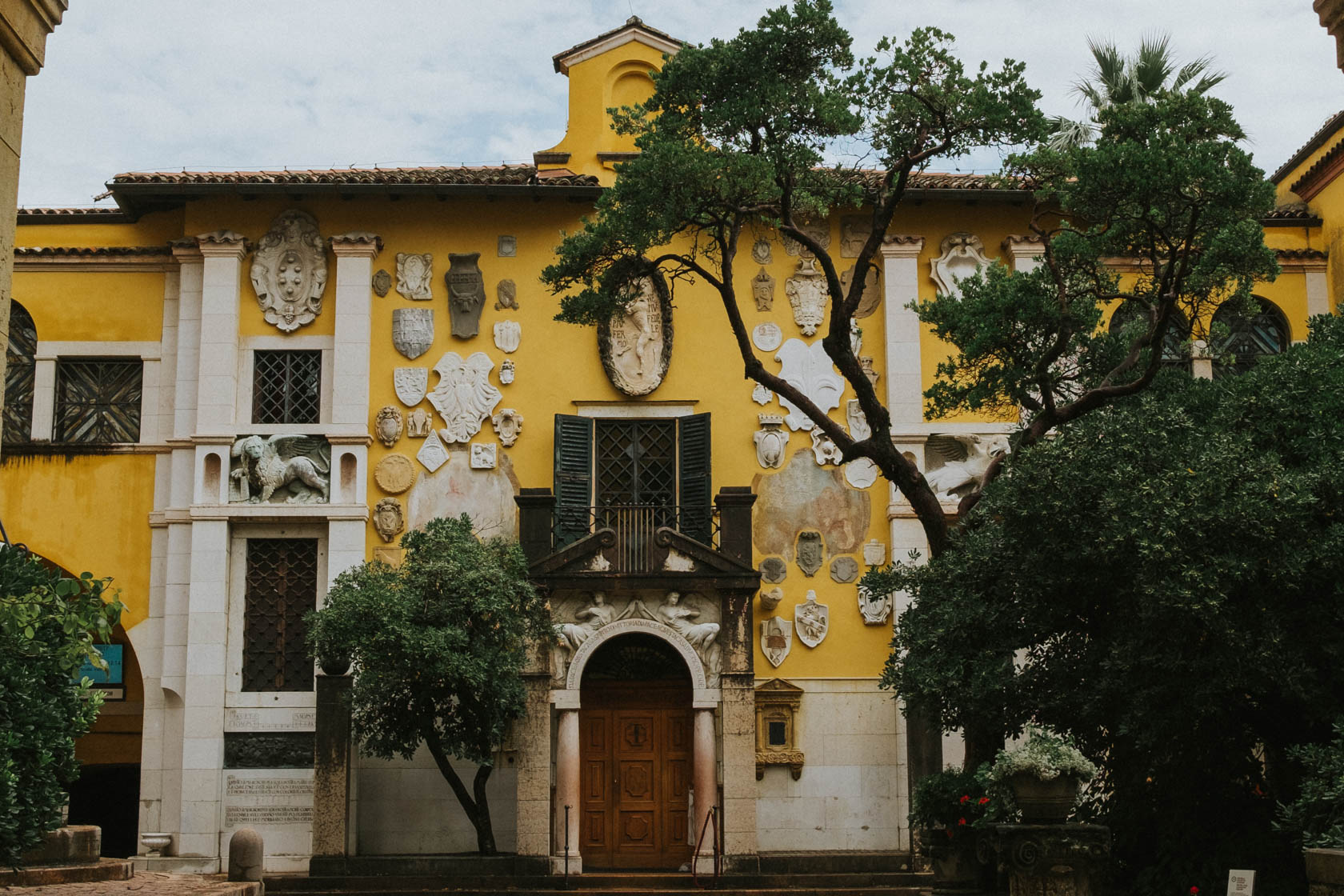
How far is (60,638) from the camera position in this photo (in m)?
9.70

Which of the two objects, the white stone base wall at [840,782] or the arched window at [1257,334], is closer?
the white stone base wall at [840,782]

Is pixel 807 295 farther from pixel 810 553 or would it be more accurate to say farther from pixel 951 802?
pixel 951 802

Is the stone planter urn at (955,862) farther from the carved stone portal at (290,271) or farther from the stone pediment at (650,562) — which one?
the carved stone portal at (290,271)

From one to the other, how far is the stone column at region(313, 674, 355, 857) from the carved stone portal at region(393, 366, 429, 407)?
4390 mm

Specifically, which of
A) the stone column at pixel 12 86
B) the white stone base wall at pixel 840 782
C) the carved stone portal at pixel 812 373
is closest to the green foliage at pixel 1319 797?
the stone column at pixel 12 86

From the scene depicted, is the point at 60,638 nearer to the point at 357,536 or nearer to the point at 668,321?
the point at 357,536

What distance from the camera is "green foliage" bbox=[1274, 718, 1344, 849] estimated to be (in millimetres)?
10633

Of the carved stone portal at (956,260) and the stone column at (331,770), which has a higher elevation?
the carved stone portal at (956,260)

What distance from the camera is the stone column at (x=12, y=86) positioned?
25.1 feet

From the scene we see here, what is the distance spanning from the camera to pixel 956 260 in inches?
913

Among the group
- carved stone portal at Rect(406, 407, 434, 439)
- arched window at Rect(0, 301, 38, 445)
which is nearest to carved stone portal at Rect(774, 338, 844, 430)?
carved stone portal at Rect(406, 407, 434, 439)

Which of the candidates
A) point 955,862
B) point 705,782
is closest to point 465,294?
point 705,782

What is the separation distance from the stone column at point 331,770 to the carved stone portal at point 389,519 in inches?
93.8

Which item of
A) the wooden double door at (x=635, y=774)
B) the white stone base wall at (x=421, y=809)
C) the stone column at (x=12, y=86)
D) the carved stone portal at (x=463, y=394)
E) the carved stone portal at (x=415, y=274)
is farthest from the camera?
the carved stone portal at (x=415, y=274)
